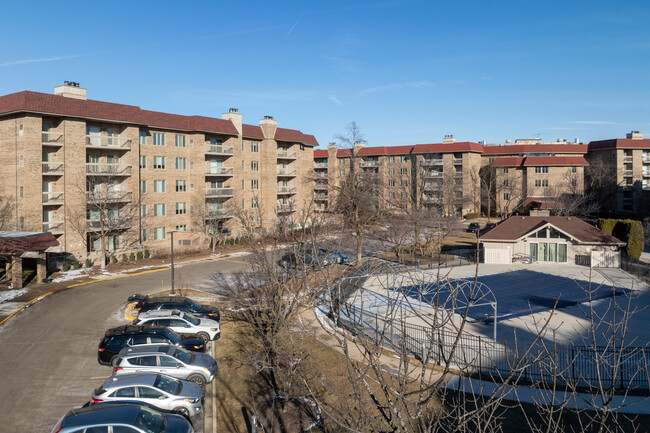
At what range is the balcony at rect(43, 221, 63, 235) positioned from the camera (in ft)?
128

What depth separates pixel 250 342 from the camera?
75.7ft

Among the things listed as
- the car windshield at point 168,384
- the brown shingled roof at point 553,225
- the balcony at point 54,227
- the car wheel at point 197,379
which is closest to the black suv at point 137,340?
the car wheel at point 197,379

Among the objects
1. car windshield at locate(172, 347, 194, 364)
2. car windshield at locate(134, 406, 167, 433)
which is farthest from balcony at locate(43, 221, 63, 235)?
car windshield at locate(134, 406, 167, 433)

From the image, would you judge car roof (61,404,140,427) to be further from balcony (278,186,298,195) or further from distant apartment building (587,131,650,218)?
distant apartment building (587,131,650,218)

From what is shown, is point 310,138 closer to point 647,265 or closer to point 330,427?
point 647,265

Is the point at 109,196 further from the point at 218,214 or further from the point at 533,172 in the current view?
the point at 533,172

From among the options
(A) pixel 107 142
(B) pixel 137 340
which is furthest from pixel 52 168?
(B) pixel 137 340

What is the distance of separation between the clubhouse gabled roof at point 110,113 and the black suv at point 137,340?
81.7 ft

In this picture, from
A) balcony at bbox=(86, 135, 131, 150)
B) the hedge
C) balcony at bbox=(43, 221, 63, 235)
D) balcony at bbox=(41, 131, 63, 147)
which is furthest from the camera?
the hedge

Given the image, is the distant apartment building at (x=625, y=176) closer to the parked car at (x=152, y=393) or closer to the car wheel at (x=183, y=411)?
the parked car at (x=152, y=393)

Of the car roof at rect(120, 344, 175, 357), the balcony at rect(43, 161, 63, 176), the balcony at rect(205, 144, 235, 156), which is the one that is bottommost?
the car roof at rect(120, 344, 175, 357)

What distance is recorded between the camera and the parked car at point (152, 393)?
1498cm

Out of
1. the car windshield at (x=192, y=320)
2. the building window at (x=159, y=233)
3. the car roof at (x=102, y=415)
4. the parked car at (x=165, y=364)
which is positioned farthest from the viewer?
the building window at (x=159, y=233)

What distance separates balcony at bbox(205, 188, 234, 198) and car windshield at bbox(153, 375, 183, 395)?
3698 cm
